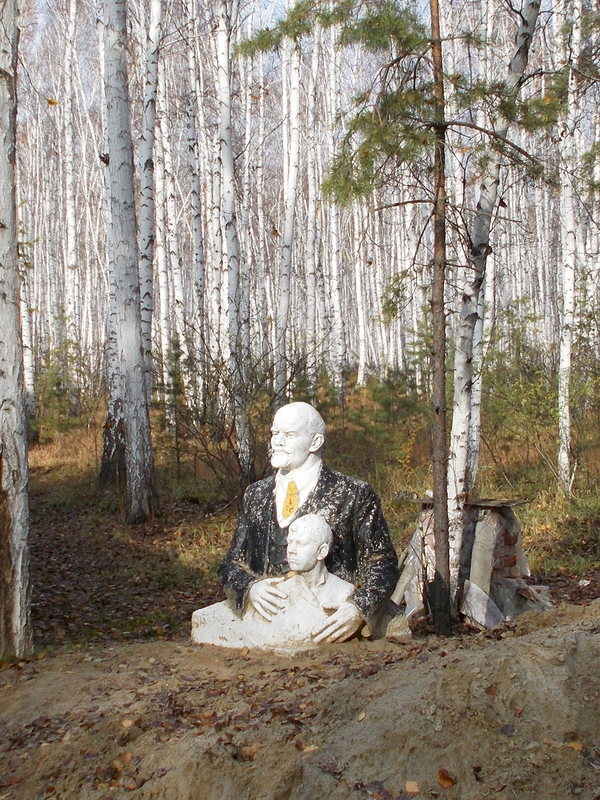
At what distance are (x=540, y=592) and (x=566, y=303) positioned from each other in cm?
427

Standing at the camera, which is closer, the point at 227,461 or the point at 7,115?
the point at 7,115

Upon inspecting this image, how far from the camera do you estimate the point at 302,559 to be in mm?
4074

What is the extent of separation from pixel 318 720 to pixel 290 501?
160 centimetres

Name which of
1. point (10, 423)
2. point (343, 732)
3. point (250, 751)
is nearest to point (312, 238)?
point (10, 423)

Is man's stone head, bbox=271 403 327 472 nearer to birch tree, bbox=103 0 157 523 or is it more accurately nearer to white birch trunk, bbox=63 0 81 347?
birch tree, bbox=103 0 157 523

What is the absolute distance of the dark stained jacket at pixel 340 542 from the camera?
432 cm

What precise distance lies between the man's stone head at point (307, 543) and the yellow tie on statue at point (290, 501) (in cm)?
21

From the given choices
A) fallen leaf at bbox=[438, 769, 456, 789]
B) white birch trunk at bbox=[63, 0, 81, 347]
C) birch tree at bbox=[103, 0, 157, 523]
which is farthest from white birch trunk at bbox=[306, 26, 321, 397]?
fallen leaf at bbox=[438, 769, 456, 789]

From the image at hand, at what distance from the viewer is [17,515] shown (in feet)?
15.3

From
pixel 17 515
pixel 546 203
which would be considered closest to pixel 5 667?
pixel 17 515

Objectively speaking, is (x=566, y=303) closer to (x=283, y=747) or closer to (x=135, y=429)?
(x=135, y=429)

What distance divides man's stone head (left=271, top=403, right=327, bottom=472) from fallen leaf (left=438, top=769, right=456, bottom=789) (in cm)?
213

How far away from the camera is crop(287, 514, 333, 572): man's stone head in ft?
13.4

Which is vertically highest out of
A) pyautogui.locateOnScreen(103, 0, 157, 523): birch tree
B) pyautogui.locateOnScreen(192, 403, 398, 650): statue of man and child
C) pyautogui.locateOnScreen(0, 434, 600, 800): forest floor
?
pyautogui.locateOnScreen(103, 0, 157, 523): birch tree
